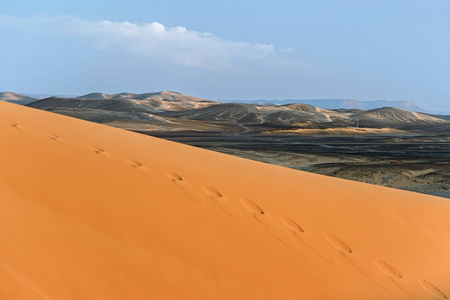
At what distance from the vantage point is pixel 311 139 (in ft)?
170

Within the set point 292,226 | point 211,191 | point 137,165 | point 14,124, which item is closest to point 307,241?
point 292,226

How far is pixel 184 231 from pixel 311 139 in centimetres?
4859

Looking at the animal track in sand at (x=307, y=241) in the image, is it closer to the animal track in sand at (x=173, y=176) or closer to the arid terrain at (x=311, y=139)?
the animal track in sand at (x=173, y=176)

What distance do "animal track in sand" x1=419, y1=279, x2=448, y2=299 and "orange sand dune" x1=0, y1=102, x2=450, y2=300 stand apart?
0.10ft

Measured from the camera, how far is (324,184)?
6.68m

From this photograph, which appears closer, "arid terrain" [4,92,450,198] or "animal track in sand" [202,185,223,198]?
"animal track in sand" [202,185,223,198]

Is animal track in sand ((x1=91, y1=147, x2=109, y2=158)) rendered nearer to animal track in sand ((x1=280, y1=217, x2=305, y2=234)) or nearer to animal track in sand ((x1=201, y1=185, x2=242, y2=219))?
animal track in sand ((x1=201, y1=185, x2=242, y2=219))

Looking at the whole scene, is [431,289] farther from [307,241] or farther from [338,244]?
[307,241]

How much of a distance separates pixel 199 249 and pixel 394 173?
1980 centimetres

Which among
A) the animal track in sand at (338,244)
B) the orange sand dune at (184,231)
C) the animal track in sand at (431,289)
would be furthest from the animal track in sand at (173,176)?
the animal track in sand at (431,289)

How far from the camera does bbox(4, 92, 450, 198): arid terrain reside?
905 inches

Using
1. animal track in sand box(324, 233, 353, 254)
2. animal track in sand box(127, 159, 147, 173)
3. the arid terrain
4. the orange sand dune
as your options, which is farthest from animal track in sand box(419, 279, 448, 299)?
the arid terrain

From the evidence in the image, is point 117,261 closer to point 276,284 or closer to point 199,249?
point 199,249

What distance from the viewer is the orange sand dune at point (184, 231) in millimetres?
3436
